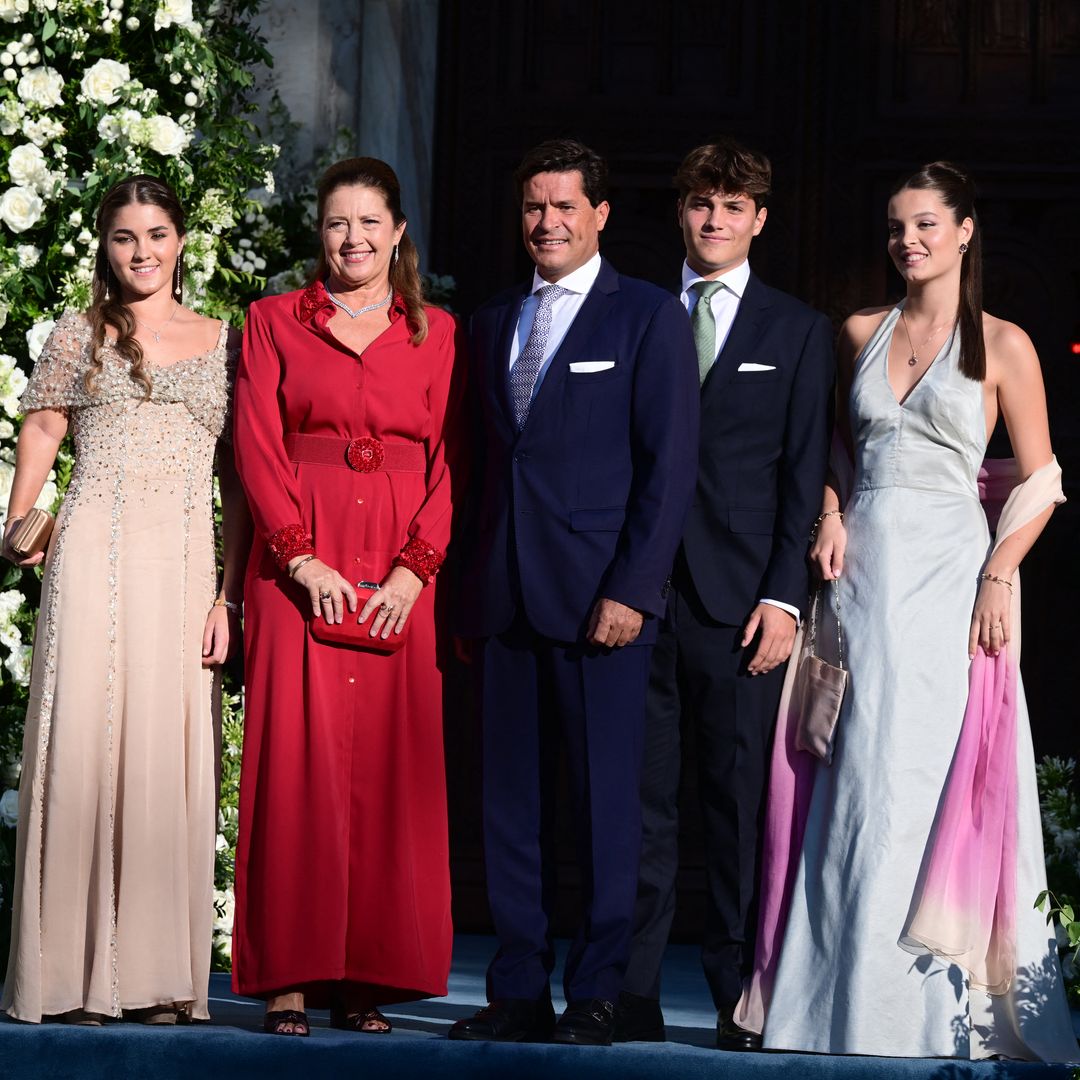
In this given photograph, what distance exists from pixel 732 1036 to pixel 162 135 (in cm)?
309

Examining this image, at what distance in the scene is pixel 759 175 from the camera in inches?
180

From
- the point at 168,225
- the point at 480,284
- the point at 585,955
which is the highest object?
the point at 480,284

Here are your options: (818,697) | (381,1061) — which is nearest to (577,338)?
(818,697)

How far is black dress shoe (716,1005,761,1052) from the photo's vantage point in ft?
14.2

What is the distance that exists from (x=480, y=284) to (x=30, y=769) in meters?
3.04

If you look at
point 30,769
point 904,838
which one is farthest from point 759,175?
point 30,769

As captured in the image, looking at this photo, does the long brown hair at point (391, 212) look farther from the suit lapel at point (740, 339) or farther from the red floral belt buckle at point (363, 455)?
the suit lapel at point (740, 339)

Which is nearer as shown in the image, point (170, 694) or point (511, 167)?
point (170, 694)

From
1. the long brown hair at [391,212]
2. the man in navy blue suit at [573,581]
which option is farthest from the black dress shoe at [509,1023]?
the long brown hair at [391,212]

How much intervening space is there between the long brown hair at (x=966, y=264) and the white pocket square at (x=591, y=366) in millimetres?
796

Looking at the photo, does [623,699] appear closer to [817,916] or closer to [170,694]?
[817,916]

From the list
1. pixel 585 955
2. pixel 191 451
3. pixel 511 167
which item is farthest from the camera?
pixel 511 167

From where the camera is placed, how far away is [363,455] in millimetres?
4445

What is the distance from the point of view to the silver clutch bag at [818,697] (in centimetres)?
441
